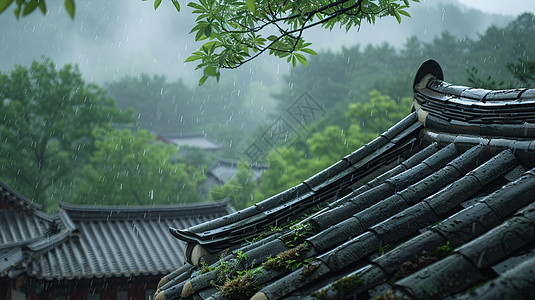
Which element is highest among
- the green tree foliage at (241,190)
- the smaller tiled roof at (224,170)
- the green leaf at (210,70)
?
the smaller tiled roof at (224,170)

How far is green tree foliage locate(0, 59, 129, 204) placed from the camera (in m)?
23.9

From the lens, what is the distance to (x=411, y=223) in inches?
99.7

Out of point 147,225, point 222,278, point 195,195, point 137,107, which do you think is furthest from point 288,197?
point 137,107

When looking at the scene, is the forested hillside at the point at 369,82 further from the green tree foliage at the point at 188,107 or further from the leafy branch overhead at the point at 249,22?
the green tree foliage at the point at 188,107

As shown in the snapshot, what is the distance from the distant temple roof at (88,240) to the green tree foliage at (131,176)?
1034 cm

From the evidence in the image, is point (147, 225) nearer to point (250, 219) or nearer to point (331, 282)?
point (250, 219)

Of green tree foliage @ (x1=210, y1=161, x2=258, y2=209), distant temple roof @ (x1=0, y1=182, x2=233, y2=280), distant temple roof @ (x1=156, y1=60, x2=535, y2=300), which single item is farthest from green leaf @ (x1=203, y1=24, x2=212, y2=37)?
green tree foliage @ (x1=210, y1=161, x2=258, y2=209)

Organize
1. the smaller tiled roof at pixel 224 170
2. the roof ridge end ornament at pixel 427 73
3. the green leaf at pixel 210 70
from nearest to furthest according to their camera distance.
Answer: the green leaf at pixel 210 70, the roof ridge end ornament at pixel 427 73, the smaller tiled roof at pixel 224 170

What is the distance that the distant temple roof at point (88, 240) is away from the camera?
952 centimetres

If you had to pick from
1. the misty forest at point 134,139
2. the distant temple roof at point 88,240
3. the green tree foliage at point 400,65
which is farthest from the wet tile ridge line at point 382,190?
the green tree foliage at point 400,65

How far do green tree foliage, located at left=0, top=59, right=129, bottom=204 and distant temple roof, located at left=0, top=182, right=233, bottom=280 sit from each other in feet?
44.2

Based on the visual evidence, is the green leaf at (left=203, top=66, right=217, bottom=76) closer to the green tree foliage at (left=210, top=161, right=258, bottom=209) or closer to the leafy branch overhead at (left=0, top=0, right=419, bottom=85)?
the leafy branch overhead at (left=0, top=0, right=419, bottom=85)

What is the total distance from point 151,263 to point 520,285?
32.8 ft

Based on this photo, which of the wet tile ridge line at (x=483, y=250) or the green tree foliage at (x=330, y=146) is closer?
the wet tile ridge line at (x=483, y=250)
